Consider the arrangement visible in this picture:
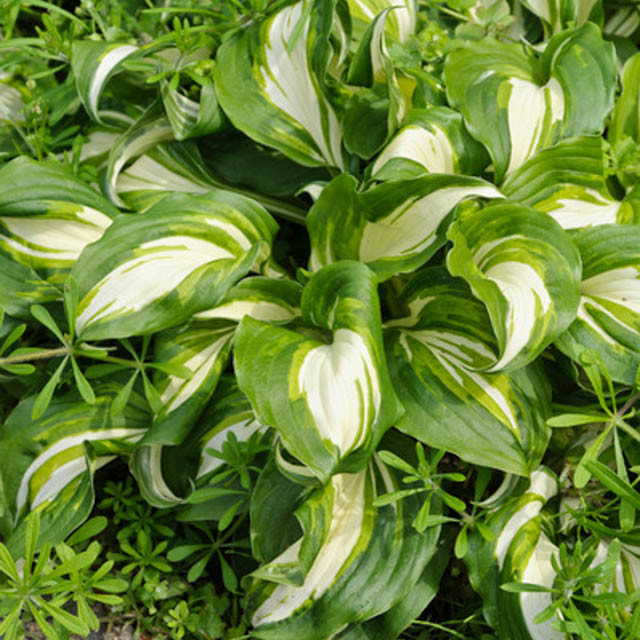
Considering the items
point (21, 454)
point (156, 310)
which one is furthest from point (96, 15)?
point (21, 454)

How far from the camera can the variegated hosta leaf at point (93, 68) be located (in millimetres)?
1406

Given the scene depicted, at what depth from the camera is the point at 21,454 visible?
4.13 ft

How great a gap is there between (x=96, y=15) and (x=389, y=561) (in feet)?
3.92

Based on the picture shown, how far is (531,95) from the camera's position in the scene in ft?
4.64

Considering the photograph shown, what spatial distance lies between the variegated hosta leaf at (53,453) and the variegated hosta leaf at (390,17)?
2.91ft

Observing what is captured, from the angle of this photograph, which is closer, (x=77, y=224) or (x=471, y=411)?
(x=471, y=411)

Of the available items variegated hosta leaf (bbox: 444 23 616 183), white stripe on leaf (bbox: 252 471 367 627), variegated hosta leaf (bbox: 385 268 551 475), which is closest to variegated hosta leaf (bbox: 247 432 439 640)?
white stripe on leaf (bbox: 252 471 367 627)

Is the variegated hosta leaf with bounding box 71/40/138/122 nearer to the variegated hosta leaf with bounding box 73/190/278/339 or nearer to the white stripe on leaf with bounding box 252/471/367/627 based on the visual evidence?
the variegated hosta leaf with bounding box 73/190/278/339

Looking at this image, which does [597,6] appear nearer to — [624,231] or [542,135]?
[542,135]

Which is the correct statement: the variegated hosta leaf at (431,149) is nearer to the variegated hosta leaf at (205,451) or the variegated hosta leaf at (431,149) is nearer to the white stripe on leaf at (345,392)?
the white stripe on leaf at (345,392)

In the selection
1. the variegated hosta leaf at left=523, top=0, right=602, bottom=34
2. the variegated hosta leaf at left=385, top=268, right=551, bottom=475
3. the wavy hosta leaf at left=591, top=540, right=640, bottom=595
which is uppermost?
the variegated hosta leaf at left=523, top=0, right=602, bottom=34

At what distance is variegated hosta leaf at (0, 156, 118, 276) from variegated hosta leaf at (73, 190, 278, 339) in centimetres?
15

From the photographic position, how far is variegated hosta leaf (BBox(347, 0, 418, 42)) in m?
1.56

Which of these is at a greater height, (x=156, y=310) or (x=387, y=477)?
(x=156, y=310)
